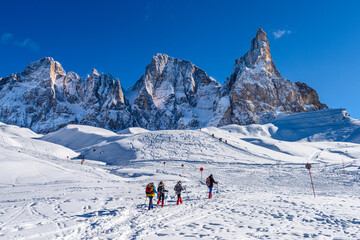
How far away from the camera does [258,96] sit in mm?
123562

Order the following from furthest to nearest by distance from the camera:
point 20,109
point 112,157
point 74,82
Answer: point 74,82
point 20,109
point 112,157

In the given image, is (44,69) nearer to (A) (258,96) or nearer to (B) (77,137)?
(B) (77,137)

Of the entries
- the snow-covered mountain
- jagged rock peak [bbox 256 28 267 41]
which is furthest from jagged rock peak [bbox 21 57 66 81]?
jagged rock peak [bbox 256 28 267 41]

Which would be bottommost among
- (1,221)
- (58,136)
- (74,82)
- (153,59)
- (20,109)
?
(1,221)

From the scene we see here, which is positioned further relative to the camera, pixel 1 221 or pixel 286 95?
pixel 286 95

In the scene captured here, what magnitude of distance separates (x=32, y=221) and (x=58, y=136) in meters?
62.2

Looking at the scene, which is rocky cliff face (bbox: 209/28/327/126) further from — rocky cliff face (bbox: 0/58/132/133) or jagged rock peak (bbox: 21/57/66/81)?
jagged rock peak (bbox: 21/57/66/81)

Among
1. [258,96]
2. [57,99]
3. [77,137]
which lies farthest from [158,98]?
[77,137]

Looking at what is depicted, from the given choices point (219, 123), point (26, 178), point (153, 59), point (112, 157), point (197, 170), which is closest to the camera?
point (26, 178)

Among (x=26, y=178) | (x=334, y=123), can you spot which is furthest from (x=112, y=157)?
(x=334, y=123)

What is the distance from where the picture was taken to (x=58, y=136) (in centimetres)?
6312

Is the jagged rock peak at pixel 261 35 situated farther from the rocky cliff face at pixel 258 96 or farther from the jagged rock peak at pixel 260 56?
the rocky cliff face at pixel 258 96

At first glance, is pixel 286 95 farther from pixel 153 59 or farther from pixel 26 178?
pixel 26 178

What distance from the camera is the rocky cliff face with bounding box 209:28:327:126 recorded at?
119 m
